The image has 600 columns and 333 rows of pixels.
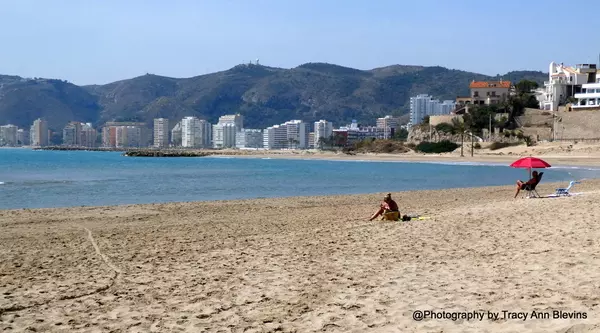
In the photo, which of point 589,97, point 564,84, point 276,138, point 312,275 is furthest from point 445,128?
point 276,138

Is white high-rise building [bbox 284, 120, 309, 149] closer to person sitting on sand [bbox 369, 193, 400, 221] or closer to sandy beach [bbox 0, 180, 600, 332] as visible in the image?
person sitting on sand [bbox 369, 193, 400, 221]

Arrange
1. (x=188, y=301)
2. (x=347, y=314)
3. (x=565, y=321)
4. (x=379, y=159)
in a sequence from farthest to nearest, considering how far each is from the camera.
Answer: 1. (x=379, y=159)
2. (x=188, y=301)
3. (x=347, y=314)
4. (x=565, y=321)

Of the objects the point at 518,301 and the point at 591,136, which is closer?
the point at 518,301

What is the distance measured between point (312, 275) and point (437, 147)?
77425 millimetres

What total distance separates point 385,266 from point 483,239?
2292mm

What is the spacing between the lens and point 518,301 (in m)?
5.70

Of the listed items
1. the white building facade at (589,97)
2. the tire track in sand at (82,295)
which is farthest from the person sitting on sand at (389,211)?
the white building facade at (589,97)

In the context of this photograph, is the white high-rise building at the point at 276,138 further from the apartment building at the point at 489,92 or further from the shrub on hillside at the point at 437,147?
the shrub on hillside at the point at 437,147

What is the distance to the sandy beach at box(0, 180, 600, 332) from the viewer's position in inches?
219

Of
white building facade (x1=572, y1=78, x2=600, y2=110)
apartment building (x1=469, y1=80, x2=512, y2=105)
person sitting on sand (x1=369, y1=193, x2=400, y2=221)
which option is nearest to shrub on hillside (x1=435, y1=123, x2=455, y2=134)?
apartment building (x1=469, y1=80, x2=512, y2=105)

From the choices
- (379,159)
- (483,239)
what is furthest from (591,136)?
(483,239)

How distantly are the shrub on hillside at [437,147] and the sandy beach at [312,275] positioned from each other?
69.4 metres

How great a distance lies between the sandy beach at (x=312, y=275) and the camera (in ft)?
18.3

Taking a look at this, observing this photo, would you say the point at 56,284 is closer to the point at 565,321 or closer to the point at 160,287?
the point at 160,287
